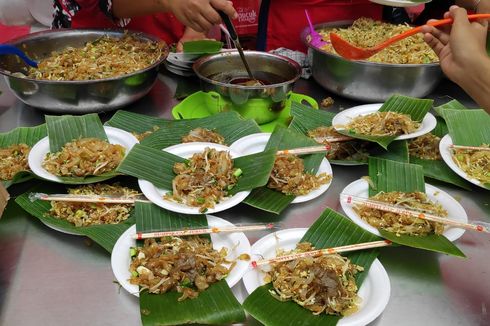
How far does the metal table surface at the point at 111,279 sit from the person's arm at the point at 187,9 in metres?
1.32

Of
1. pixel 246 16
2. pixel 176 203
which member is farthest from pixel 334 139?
pixel 246 16

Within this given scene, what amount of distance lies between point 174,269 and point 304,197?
717 mm

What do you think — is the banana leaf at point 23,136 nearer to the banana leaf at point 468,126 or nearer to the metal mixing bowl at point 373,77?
the metal mixing bowl at point 373,77

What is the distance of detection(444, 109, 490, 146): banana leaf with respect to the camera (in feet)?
7.44

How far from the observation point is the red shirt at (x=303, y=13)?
3.59 meters

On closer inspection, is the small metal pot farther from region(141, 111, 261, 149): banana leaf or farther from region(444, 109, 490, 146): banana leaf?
region(444, 109, 490, 146): banana leaf

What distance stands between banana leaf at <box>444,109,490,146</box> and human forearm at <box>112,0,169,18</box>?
2022 millimetres

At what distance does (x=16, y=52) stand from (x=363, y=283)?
2384 mm

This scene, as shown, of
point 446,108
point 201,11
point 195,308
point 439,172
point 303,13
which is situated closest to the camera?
point 195,308

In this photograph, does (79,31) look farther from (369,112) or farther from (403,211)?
(403,211)

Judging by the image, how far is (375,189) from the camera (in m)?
1.96

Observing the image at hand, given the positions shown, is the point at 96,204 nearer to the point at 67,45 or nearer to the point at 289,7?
the point at 67,45

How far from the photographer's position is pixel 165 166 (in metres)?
1.98

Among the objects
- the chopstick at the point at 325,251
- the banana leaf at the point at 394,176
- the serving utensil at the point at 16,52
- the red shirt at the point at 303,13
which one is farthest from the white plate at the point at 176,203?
the red shirt at the point at 303,13
